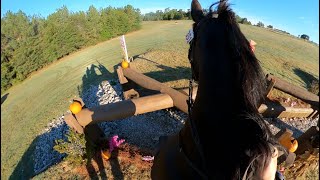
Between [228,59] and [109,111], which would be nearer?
[228,59]

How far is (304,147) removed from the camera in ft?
14.8

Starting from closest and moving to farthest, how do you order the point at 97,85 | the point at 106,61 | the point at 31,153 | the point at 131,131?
the point at 131,131
the point at 31,153
the point at 97,85
the point at 106,61

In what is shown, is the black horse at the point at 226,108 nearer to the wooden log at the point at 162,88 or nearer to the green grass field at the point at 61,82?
the wooden log at the point at 162,88

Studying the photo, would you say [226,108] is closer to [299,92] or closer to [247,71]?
[247,71]

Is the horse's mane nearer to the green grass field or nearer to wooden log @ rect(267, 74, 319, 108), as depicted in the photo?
wooden log @ rect(267, 74, 319, 108)

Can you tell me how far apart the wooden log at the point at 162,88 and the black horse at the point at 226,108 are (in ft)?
9.44

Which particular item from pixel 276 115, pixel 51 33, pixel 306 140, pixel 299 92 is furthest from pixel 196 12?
pixel 51 33

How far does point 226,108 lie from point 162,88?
158 inches

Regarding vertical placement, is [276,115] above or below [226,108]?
below

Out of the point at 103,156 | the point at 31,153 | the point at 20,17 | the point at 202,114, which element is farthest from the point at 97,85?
the point at 20,17

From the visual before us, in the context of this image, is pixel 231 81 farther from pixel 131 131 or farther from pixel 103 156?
pixel 131 131

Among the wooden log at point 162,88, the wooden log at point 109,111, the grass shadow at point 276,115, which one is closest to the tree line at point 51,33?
the wooden log at point 162,88

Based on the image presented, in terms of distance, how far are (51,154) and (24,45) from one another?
14351 millimetres

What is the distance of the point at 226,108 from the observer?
172 centimetres
